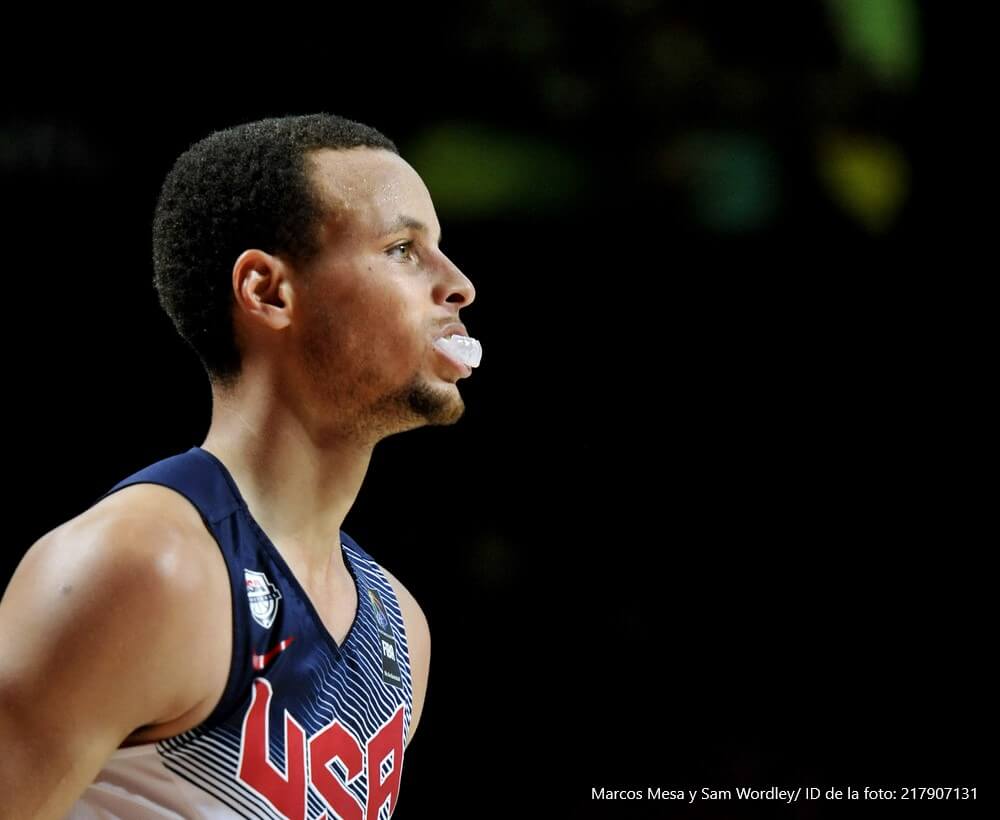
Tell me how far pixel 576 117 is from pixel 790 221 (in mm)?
476

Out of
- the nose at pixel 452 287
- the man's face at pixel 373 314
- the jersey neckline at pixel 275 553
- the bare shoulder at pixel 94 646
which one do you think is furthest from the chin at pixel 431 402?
the bare shoulder at pixel 94 646

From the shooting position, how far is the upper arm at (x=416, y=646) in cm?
178

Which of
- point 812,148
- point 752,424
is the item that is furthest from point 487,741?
point 812,148

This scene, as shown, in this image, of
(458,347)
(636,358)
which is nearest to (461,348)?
(458,347)

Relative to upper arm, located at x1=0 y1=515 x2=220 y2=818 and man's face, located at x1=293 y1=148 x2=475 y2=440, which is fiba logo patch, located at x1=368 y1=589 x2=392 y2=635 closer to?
man's face, located at x1=293 y1=148 x2=475 y2=440

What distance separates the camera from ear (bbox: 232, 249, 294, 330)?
154 centimetres

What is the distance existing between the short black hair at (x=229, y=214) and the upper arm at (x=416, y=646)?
1.56 feet

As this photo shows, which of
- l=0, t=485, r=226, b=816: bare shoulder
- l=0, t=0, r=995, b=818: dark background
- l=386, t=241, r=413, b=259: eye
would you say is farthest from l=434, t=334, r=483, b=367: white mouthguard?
l=0, t=0, r=995, b=818: dark background

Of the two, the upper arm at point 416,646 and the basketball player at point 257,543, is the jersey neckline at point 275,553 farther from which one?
the upper arm at point 416,646

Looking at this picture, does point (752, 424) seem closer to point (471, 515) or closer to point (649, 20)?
point (471, 515)

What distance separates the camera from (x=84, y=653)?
122 cm

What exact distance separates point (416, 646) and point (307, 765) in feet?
1.36

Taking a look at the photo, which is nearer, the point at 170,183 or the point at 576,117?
the point at 170,183

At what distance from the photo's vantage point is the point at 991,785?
2504 mm
